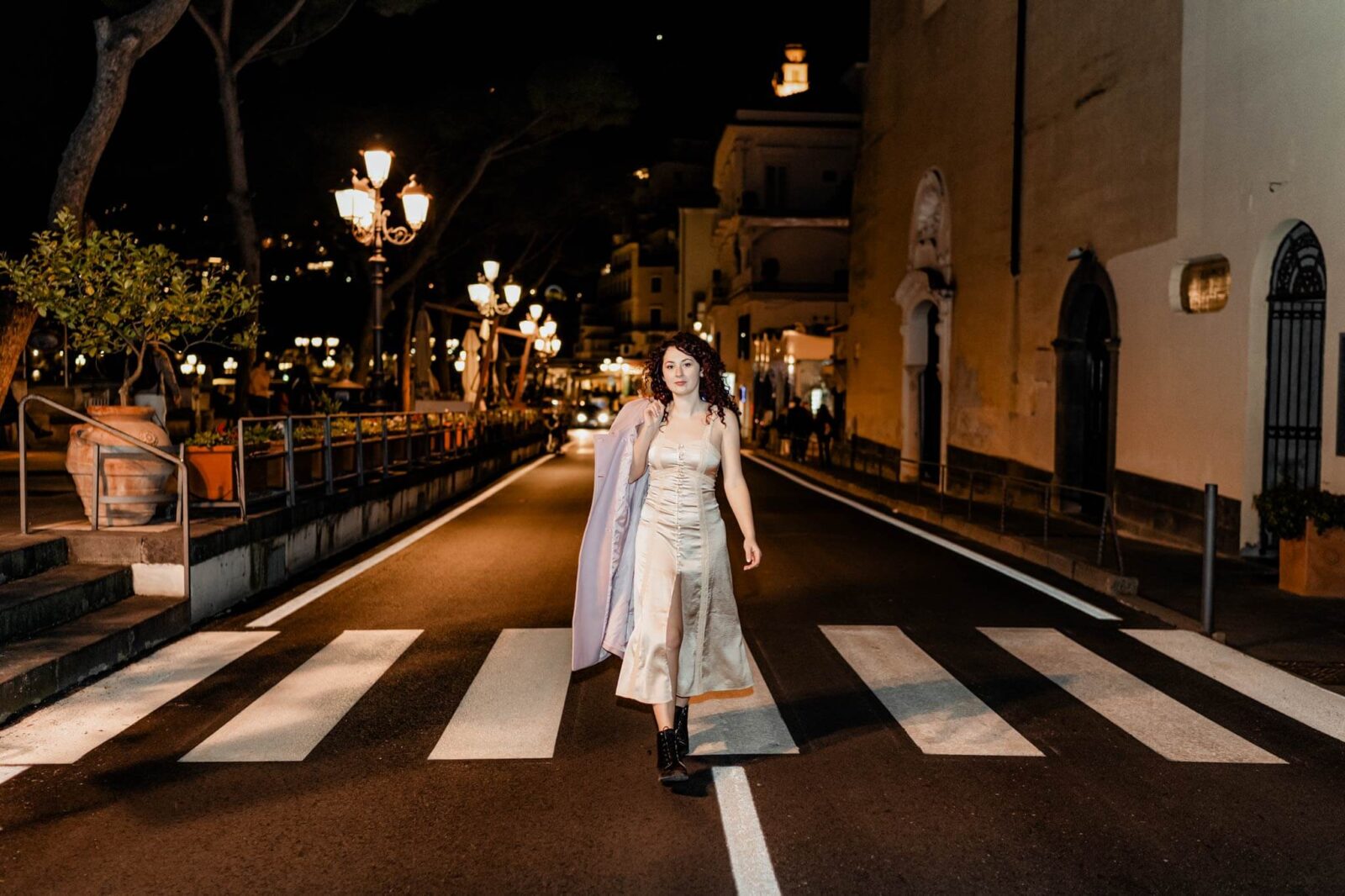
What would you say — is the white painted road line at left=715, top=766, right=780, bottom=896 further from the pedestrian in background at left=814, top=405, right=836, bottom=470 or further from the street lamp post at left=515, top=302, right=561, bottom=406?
the street lamp post at left=515, top=302, right=561, bottom=406

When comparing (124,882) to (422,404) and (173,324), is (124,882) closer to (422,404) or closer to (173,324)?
(173,324)

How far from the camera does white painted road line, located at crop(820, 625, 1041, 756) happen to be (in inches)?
234

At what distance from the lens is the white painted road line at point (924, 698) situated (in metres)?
5.94

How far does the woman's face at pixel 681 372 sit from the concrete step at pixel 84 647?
3999 mm

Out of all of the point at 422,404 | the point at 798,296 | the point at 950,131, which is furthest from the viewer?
the point at 798,296

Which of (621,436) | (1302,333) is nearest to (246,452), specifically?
(621,436)

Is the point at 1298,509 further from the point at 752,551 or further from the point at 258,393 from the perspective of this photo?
the point at 258,393

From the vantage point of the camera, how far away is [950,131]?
25.7 meters

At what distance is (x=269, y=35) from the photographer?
67.5ft

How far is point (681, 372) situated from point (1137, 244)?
490 inches

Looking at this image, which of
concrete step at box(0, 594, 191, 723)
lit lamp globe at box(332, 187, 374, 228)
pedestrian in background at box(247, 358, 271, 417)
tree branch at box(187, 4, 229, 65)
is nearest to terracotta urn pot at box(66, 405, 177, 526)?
concrete step at box(0, 594, 191, 723)

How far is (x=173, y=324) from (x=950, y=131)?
1910 cm

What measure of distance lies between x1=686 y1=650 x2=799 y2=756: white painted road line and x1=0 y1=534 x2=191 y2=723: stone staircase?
146 inches

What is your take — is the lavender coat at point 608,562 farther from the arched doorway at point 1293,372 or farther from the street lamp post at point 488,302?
the street lamp post at point 488,302
